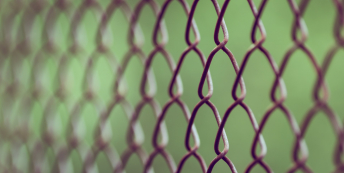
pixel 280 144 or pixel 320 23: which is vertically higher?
pixel 320 23

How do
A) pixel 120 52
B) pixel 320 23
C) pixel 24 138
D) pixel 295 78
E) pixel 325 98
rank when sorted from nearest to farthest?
1. pixel 325 98
2. pixel 24 138
3. pixel 320 23
4. pixel 120 52
5. pixel 295 78

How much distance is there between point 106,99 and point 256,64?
884 millimetres

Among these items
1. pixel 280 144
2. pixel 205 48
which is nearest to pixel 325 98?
pixel 205 48

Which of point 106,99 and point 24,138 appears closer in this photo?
point 24,138

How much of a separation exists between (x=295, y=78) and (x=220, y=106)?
490mm

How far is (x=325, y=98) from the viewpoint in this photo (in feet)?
1.16

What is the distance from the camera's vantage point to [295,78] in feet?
6.55

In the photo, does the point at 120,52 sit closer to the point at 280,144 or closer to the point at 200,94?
the point at 280,144

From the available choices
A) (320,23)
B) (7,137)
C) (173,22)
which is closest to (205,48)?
(173,22)

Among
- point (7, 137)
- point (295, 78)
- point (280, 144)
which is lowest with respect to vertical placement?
point (280, 144)

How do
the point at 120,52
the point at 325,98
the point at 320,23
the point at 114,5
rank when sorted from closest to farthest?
the point at 325,98 < the point at 114,5 < the point at 320,23 < the point at 120,52

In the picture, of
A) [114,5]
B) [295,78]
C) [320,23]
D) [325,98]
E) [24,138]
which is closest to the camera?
[325,98]

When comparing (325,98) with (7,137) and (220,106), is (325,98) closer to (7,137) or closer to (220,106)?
(7,137)

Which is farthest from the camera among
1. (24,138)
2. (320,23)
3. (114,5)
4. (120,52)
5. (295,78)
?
(295,78)
